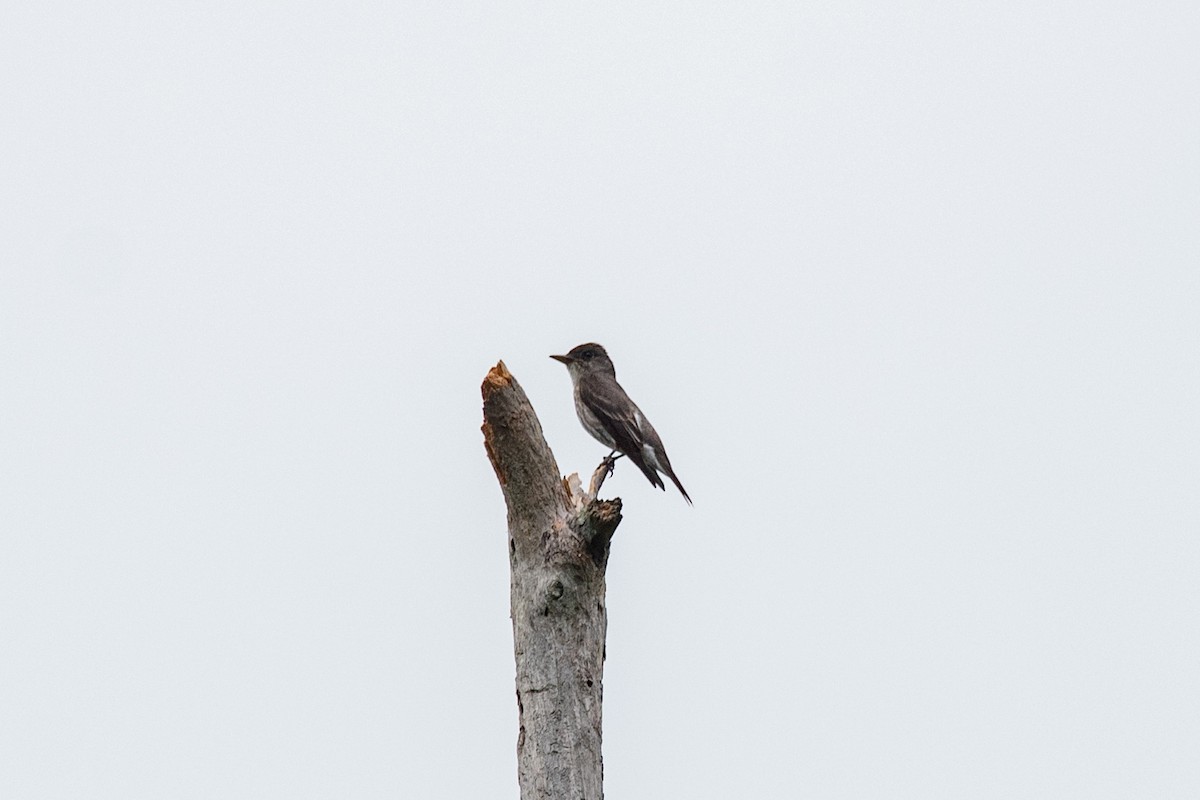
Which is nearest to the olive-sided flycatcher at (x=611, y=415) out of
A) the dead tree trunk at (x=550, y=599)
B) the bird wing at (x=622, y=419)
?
the bird wing at (x=622, y=419)

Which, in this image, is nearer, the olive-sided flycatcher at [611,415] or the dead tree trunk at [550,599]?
the dead tree trunk at [550,599]

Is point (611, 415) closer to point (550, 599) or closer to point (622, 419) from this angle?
point (622, 419)

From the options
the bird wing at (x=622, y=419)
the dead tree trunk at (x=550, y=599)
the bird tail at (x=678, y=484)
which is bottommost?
the dead tree trunk at (x=550, y=599)

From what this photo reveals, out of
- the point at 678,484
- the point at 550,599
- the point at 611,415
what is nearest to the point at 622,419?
the point at 611,415

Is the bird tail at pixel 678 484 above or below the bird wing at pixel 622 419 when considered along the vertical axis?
below

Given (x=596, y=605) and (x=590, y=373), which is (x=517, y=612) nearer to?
(x=596, y=605)

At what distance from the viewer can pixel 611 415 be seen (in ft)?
38.4

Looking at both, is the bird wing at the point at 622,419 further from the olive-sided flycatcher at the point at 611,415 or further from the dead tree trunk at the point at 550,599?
the dead tree trunk at the point at 550,599

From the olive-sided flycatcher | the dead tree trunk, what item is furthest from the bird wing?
the dead tree trunk

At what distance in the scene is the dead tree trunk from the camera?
7.07 m

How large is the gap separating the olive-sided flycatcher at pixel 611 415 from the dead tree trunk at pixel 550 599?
3.76 metres

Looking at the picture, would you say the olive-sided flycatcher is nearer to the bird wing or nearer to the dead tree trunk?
the bird wing

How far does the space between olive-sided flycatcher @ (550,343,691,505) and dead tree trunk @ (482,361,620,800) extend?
3757 millimetres

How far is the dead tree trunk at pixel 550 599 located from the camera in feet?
23.2
